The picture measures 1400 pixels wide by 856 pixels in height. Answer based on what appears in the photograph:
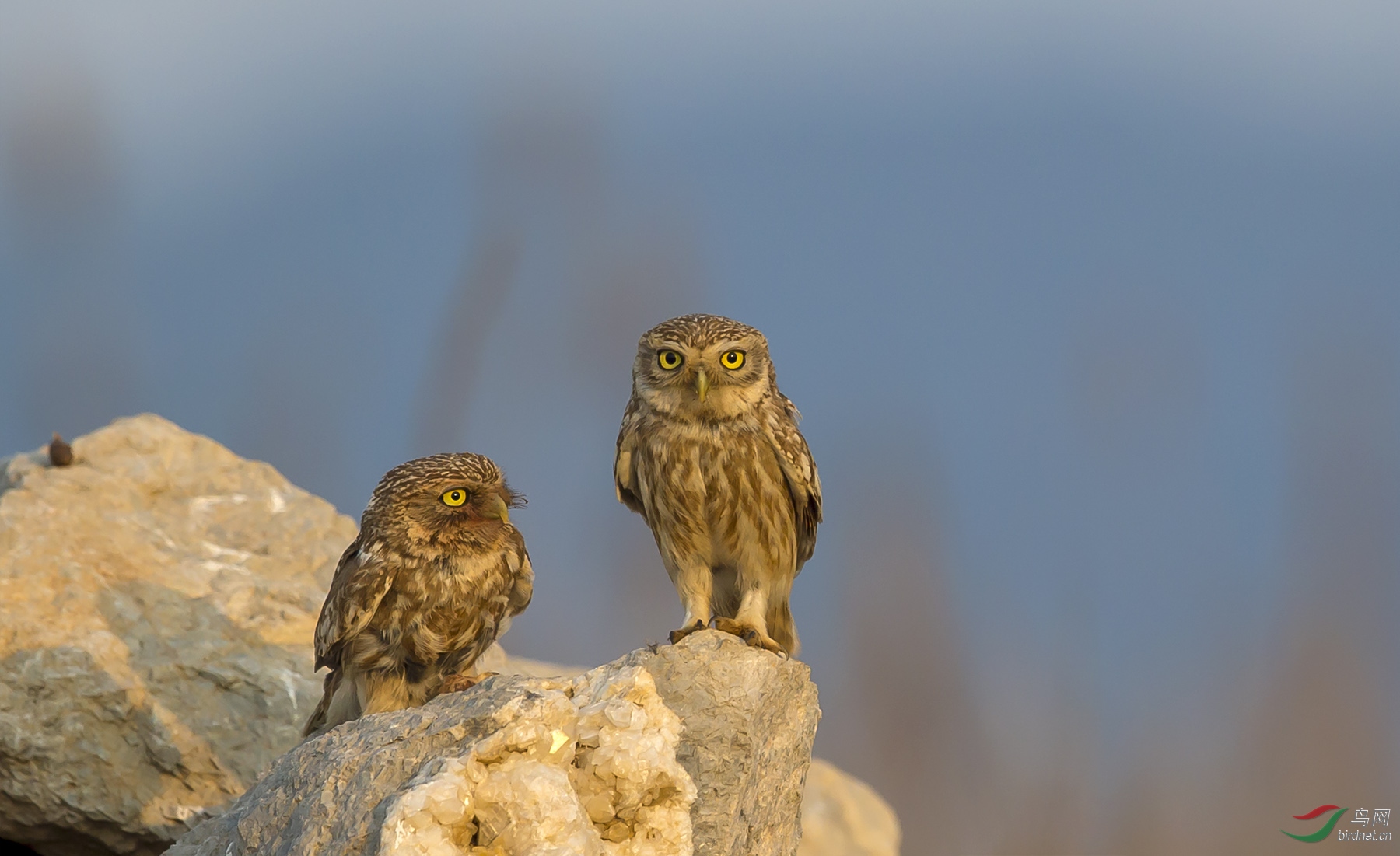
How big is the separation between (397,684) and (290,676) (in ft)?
3.72

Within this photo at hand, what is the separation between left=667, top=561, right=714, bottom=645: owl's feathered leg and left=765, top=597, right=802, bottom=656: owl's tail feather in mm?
256

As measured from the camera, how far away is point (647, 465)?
5020 mm

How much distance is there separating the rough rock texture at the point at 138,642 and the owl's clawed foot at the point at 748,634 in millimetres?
2170

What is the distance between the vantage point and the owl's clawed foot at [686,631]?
463 cm

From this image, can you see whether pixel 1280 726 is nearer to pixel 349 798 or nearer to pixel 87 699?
pixel 349 798

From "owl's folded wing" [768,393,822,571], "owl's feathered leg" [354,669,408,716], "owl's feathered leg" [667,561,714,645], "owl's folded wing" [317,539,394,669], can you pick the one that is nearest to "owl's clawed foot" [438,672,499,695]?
"owl's feathered leg" [354,669,408,716]

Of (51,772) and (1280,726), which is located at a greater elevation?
(1280,726)

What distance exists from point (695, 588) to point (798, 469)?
1.90ft

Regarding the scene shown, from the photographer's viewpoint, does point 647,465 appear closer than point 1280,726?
Yes

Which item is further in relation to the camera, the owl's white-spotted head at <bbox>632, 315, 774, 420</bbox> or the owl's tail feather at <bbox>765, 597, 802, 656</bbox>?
the owl's tail feather at <bbox>765, 597, 802, 656</bbox>

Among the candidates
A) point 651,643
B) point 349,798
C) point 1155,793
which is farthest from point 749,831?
point 1155,793

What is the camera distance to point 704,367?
477 cm

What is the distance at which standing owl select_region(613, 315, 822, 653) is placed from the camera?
4.87m

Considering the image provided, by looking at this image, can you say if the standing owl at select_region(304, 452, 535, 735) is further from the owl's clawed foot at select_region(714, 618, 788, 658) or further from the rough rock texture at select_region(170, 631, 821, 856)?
the rough rock texture at select_region(170, 631, 821, 856)
